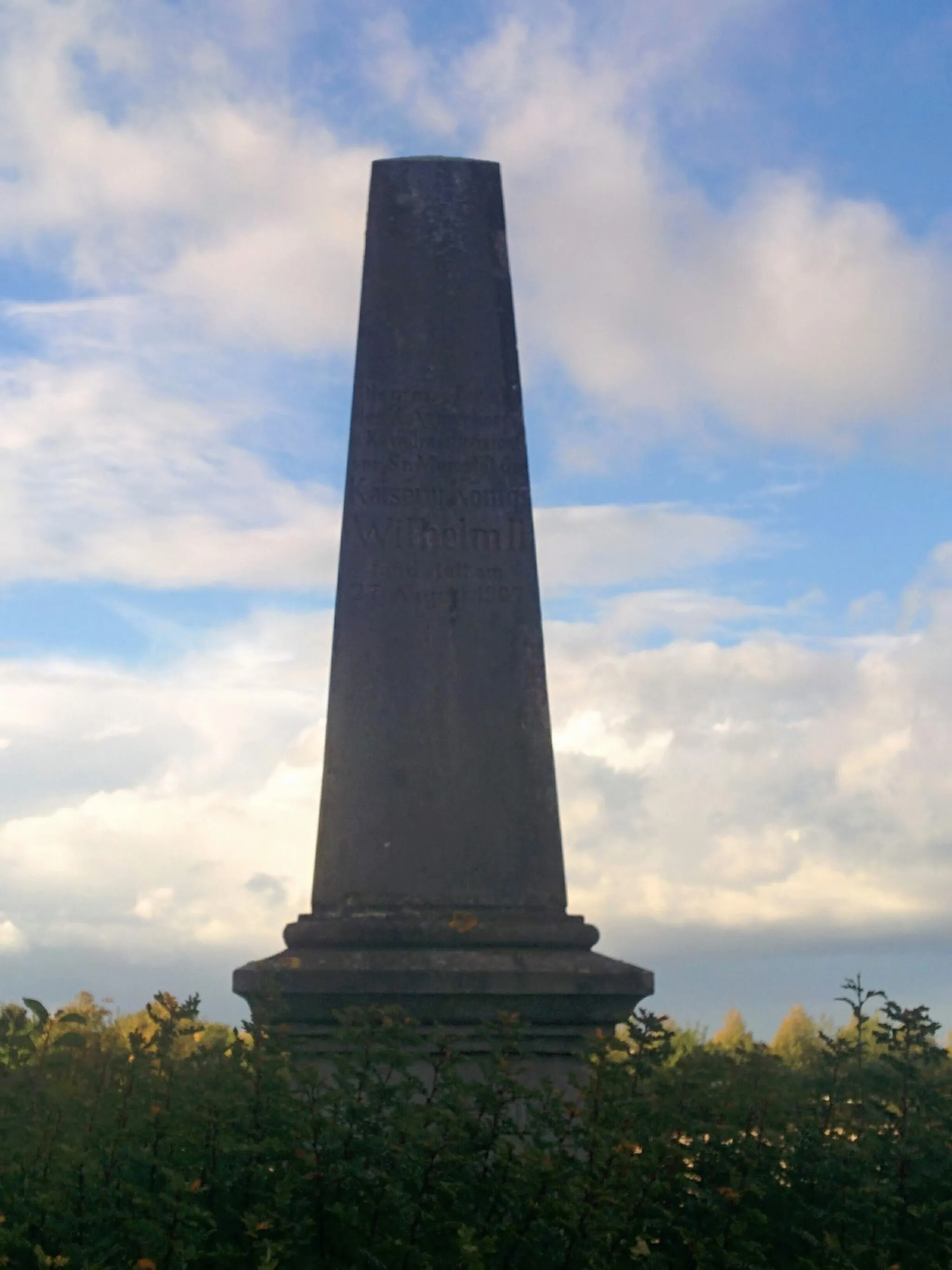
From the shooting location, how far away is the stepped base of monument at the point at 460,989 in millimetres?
6344

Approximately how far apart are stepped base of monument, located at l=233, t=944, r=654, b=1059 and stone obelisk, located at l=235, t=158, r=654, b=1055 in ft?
0.03

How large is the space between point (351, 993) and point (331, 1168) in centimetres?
261

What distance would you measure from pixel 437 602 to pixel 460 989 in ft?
6.61

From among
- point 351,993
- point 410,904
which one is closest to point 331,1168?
point 351,993

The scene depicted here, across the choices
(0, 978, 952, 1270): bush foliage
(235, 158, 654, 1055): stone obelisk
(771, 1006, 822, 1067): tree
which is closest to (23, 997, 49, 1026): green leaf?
(0, 978, 952, 1270): bush foliage

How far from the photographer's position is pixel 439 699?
716 cm

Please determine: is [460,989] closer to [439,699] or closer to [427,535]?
[439,699]

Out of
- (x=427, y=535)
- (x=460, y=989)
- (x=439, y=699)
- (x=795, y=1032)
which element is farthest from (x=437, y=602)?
(x=795, y=1032)

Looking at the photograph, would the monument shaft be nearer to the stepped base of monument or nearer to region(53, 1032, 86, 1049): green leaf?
the stepped base of monument

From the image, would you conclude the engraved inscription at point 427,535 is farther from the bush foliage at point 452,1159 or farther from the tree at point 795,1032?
the tree at point 795,1032

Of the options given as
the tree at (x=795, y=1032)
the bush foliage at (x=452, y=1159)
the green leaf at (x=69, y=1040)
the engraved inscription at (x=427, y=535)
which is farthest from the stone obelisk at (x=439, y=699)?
the tree at (x=795, y=1032)

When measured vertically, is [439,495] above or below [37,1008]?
above

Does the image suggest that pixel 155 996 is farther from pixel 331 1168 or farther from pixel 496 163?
pixel 496 163

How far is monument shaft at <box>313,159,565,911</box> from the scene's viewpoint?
6949 millimetres
